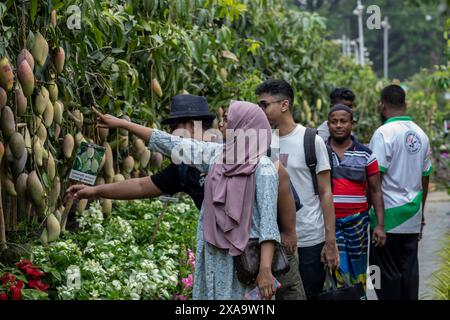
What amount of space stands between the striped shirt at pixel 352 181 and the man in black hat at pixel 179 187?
4.45 feet

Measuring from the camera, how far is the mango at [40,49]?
5020mm

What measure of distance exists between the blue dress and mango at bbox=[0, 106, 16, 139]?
33.4 inches

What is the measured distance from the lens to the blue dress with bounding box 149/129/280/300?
14.3 feet

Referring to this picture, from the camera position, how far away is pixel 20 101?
195 inches

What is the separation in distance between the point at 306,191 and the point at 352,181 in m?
0.77

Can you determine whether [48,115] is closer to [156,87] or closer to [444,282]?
[156,87]

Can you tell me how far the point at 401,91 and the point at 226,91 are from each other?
2.27 metres

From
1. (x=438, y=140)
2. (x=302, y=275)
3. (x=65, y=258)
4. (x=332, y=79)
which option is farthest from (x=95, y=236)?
(x=438, y=140)

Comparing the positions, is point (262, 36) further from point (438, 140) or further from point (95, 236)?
point (438, 140)

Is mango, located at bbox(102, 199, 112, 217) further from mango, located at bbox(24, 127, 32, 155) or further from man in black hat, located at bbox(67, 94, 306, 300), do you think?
man in black hat, located at bbox(67, 94, 306, 300)

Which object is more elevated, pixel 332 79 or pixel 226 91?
pixel 332 79

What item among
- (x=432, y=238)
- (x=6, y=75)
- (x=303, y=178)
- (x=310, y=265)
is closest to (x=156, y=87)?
(x=303, y=178)

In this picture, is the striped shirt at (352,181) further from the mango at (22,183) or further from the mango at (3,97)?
the mango at (3,97)

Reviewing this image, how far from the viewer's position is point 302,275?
216 inches
